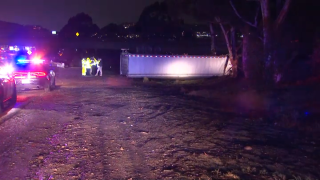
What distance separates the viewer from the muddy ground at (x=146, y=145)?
6926mm

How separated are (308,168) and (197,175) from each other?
Result: 209 cm

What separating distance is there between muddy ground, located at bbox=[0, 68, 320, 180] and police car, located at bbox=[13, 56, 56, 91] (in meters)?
3.37

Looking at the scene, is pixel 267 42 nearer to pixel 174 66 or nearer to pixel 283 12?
pixel 283 12

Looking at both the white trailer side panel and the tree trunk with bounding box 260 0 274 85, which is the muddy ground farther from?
the white trailer side panel

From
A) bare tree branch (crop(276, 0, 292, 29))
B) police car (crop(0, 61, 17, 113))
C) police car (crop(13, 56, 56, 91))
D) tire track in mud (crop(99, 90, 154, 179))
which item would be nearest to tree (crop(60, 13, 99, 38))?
police car (crop(13, 56, 56, 91))

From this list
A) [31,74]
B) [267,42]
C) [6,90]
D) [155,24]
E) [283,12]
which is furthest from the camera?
[155,24]

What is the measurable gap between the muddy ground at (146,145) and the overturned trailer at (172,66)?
50.4 ft

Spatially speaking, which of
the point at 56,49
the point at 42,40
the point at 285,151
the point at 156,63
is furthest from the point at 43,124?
the point at 42,40

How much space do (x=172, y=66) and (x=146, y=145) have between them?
→ 2233 cm

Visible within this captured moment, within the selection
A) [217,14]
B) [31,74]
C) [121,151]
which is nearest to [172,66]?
[217,14]

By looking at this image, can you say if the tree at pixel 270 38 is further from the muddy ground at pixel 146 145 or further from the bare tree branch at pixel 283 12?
the muddy ground at pixel 146 145

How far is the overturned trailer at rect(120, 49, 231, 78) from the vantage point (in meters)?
29.6

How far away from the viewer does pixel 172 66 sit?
101ft

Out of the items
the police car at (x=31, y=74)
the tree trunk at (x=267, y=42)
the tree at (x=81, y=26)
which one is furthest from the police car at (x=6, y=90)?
the tree at (x=81, y=26)
